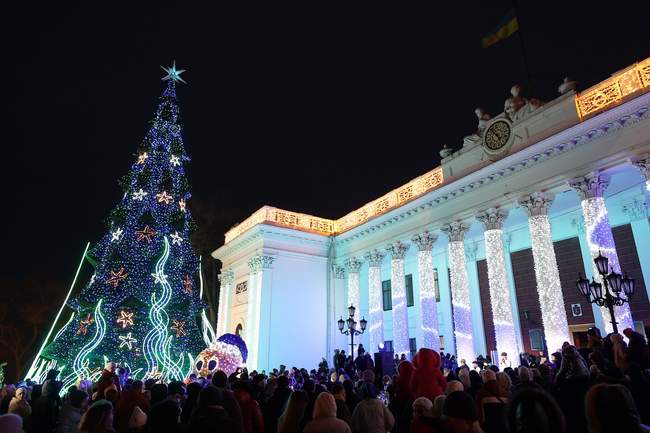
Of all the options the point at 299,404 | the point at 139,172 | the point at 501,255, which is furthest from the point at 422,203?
the point at 299,404

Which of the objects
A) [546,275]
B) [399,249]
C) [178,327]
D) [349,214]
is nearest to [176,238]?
[178,327]

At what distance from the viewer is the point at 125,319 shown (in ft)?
46.4

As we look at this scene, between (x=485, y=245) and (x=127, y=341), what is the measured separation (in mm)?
14693

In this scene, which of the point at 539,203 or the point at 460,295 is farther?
the point at 460,295

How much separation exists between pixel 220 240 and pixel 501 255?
75.4 ft

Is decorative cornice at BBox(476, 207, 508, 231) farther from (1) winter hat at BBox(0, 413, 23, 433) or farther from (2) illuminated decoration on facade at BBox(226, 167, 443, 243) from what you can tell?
(1) winter hat at BBox(0, 413, 23, 433)

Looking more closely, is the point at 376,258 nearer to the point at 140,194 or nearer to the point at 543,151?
the point at 543,151

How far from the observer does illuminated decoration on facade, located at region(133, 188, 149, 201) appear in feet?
52.0

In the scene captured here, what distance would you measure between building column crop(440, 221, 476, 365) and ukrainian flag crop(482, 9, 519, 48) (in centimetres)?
860

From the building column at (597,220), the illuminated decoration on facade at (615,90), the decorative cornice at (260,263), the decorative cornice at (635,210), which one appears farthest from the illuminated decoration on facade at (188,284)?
the decorative cornice at (635,210)

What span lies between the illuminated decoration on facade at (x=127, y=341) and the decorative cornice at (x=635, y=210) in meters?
19.7

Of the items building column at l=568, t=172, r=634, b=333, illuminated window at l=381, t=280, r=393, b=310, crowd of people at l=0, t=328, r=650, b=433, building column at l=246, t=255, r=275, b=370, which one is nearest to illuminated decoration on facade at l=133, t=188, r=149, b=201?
crowd of people at l=0, t=328, r=650, b=433

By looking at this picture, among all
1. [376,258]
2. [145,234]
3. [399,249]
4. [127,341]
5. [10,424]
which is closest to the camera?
[10,424]

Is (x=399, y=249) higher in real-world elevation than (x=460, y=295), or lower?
higher
